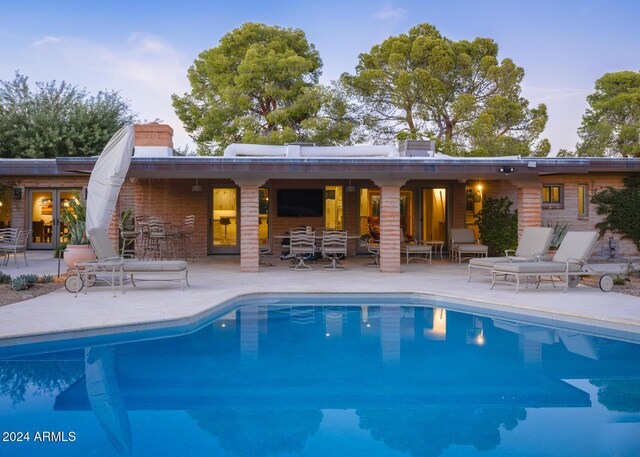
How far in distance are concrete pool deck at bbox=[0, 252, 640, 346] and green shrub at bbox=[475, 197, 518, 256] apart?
9.45 feet

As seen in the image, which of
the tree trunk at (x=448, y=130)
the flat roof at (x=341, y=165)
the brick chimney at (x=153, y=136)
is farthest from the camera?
the tree trunk at (x=448, y=130)

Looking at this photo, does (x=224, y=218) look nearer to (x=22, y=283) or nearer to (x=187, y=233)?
(x=187, y=233)

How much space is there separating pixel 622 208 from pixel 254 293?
1287 cm

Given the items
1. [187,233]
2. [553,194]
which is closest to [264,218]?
[187,233]

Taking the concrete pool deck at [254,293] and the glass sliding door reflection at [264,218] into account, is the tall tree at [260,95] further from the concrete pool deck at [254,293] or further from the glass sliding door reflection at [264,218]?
the concrete pool deck at [254,293]

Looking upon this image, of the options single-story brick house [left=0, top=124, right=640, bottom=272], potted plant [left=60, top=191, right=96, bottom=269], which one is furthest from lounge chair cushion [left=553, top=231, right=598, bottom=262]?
potted plant [left=60, top=191, right=96, bottom=269]

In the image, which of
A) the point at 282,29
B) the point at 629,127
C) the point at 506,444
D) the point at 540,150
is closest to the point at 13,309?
the point at 506,444

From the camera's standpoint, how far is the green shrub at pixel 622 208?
1598cm

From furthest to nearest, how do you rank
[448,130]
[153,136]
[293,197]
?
[448,130] → [293,197] → [153,136]

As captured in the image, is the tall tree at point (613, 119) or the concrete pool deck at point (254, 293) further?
the tall tree at point (613, 119)

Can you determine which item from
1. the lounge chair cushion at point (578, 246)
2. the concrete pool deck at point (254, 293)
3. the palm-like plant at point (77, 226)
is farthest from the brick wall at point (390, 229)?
the palm-like plant at point (77, 226)

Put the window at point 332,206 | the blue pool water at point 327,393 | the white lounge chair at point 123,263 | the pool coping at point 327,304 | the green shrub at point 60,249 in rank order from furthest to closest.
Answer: the window at point 332,206, the green shrub at point 60,249, the white lounge chair at point 123,263, the pool coping at point 327,304, the blue pool water at point 327,393

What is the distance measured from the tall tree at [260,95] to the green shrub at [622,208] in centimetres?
1158

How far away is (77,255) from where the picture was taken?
1081 cm
